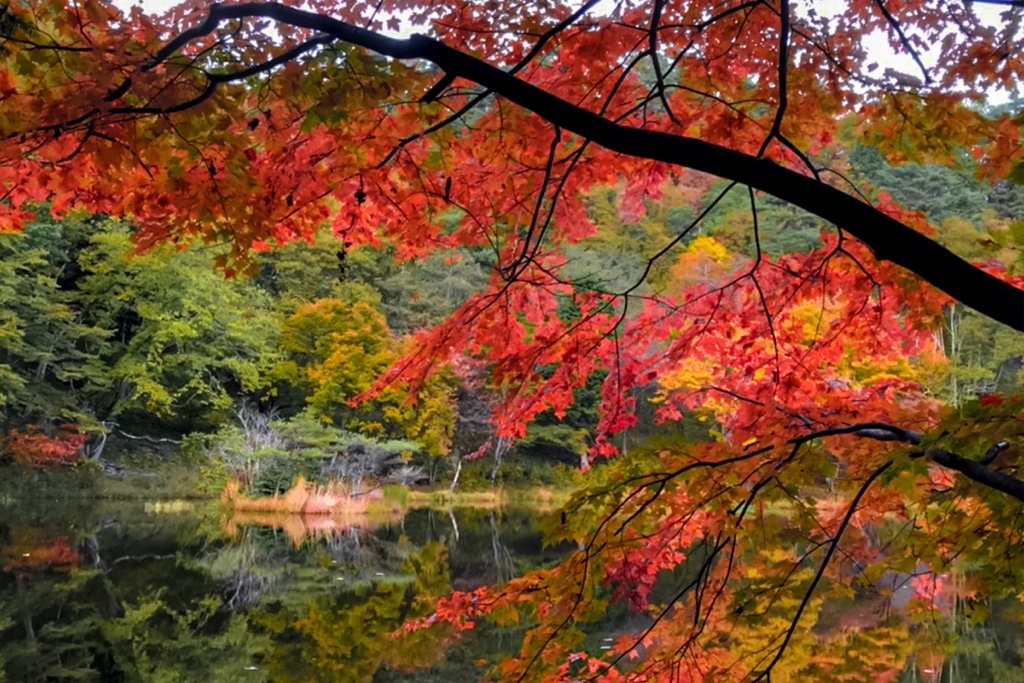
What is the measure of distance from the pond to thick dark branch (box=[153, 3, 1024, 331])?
3.23 metres

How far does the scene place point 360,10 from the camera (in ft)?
9.87

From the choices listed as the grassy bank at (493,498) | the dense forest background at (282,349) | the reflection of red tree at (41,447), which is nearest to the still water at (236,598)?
the reflection of red tree at (41,447)

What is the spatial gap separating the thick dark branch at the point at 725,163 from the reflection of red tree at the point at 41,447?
16.7 metres

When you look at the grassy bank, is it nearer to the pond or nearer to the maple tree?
the pond

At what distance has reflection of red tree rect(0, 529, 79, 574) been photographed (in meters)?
9.19

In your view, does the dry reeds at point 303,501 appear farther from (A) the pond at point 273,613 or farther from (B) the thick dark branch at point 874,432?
(B) the thick dark branch at point 874,432

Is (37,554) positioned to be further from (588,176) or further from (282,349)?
(282,349)

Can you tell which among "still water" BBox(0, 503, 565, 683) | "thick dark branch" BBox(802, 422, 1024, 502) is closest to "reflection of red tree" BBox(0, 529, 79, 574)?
"still water" BBox(0, 503, 565, 683)

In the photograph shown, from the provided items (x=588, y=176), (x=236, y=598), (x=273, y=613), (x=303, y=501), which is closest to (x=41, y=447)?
(x=303, y=501)

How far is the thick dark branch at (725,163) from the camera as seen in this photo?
137 centimetres

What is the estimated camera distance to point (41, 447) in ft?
52.2

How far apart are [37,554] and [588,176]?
377 inches

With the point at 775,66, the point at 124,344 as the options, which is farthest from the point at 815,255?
the point at 124,344

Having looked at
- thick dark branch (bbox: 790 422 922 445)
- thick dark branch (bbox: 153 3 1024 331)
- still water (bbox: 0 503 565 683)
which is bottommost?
still water (bbox: 0 503 565 683)
